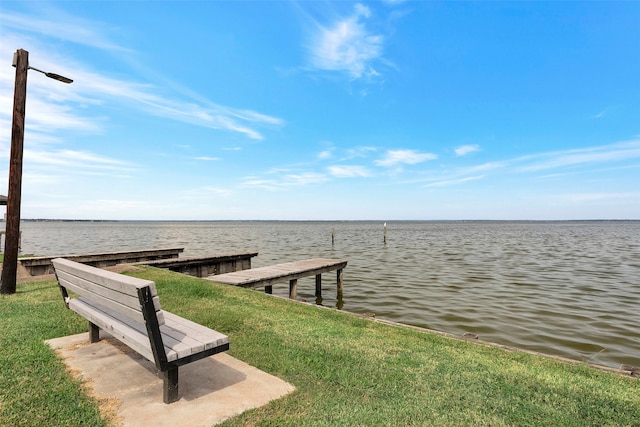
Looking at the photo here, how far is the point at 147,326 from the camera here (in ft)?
9.89

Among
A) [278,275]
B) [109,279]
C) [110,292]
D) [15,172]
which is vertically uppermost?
[15,172]

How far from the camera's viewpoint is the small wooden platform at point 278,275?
34.2 ft

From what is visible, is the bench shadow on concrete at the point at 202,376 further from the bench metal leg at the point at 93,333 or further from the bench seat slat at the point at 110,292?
the bench seat slat at the point at 110,292

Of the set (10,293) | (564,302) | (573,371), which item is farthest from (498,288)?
(10,293)

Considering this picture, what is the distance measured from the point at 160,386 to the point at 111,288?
3.80 ft

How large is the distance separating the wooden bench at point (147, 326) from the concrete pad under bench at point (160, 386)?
0.22 meters

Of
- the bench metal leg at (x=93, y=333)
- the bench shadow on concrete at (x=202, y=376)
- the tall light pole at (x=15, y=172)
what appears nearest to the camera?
the bench shadow on concrete at (x=202, y=376)

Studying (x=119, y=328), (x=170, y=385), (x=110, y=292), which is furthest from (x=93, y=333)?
(x=170, y=385)

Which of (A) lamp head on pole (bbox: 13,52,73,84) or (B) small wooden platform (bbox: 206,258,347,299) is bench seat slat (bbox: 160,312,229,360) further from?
(A) lamp head on pole (bbox: 13,52,73,84)

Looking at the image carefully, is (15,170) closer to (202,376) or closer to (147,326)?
(202,376)

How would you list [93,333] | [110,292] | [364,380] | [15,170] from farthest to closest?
[15,170]
[93,333]
[364,380]
[110,292]

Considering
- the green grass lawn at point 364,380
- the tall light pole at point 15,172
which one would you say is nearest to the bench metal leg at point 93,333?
the green grass lawn at point 364,380

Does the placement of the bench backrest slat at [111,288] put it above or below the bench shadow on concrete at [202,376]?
above

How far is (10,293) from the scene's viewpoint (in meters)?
8.20
